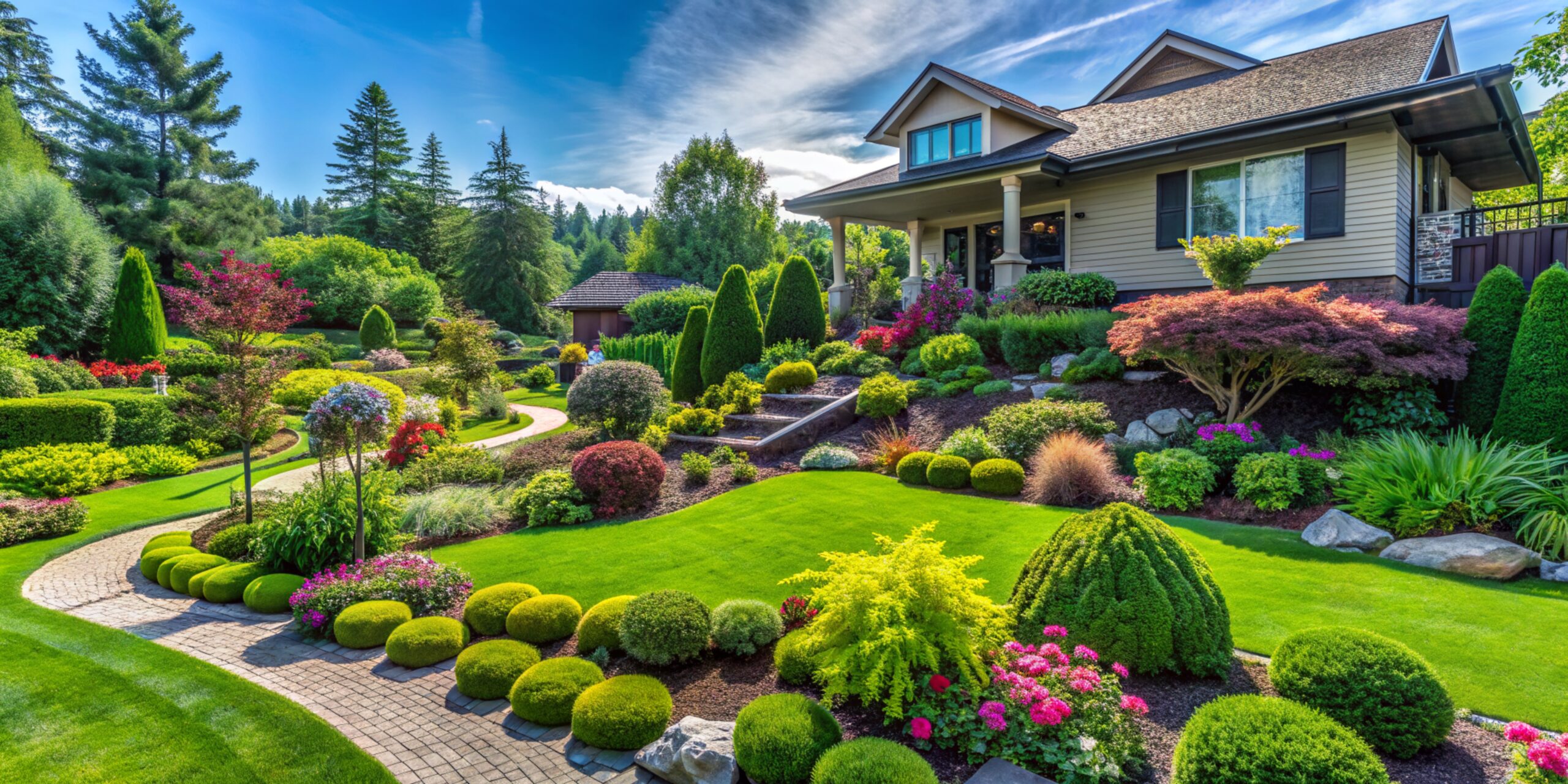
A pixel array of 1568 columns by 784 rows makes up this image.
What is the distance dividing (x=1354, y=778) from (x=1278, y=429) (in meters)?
7.69

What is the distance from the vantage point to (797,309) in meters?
16.5

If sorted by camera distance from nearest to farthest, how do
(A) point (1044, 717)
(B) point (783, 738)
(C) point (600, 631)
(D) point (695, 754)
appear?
(A) point (1044, 717)
(B) point (783, 738)
(D) point (695, 754)
(C) point (600, 631)

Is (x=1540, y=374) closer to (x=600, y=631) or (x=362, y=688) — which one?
(x=600, y=631)

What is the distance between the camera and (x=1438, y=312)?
861cm

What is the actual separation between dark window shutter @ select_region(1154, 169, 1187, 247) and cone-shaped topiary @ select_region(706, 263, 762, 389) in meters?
8.61

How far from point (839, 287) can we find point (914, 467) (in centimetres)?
1012

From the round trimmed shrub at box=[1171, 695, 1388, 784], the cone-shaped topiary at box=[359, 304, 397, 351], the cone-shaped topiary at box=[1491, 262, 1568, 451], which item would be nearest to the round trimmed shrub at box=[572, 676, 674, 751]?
the round trimmed shrub at box=[1171, 695, 1388, 784]

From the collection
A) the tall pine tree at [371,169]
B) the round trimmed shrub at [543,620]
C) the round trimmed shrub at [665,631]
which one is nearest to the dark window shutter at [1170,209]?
the round trimmed shrub at [665,631]

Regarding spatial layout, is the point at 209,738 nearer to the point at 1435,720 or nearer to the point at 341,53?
the point at 1435,720

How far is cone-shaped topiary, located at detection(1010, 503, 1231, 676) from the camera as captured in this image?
377 centimetres

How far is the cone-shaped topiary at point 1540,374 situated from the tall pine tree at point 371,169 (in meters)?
52.9

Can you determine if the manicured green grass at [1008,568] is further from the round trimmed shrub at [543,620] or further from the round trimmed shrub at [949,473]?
the round trimmed shrub at [543,620]

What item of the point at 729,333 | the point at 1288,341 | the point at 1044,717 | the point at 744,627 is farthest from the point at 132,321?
the point at 1288,341

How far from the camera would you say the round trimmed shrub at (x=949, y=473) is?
8578 mm
